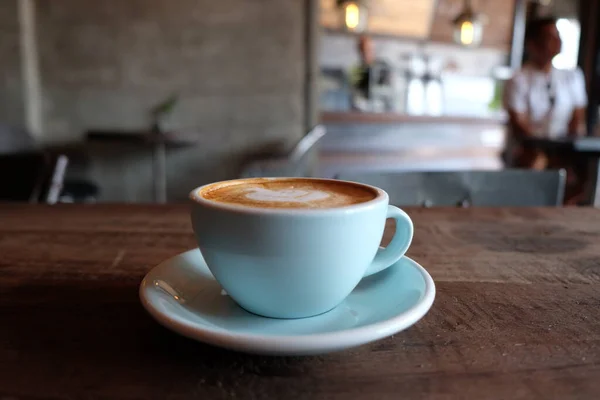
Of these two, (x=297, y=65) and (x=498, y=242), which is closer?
(x=498, y=242)

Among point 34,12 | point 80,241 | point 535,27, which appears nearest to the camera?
point 80,241

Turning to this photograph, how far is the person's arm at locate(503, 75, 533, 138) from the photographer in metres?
2.75

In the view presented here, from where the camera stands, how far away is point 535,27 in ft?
9.10

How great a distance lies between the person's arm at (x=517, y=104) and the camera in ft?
9.02

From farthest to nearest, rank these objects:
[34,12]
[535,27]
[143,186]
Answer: [143,186] → [34,12] → [535,27]

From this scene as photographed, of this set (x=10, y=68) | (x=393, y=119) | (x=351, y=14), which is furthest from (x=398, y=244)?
(x=393, y=119)

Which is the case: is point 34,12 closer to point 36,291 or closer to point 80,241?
point 80,241

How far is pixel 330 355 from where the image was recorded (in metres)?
0.35

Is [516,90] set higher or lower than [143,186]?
higher

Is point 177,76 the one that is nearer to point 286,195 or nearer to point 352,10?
point 352,10

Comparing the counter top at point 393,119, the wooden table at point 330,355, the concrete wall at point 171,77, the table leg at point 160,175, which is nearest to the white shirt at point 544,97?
the concrete wall at point 171,77

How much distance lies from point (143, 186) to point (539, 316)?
304 cm

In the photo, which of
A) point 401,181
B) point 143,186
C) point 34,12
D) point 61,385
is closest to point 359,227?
point 61,385

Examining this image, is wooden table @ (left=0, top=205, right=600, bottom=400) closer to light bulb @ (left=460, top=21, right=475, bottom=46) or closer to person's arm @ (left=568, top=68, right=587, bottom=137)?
person's arm @ (left=568, top=68, right=587, bottom=137)
